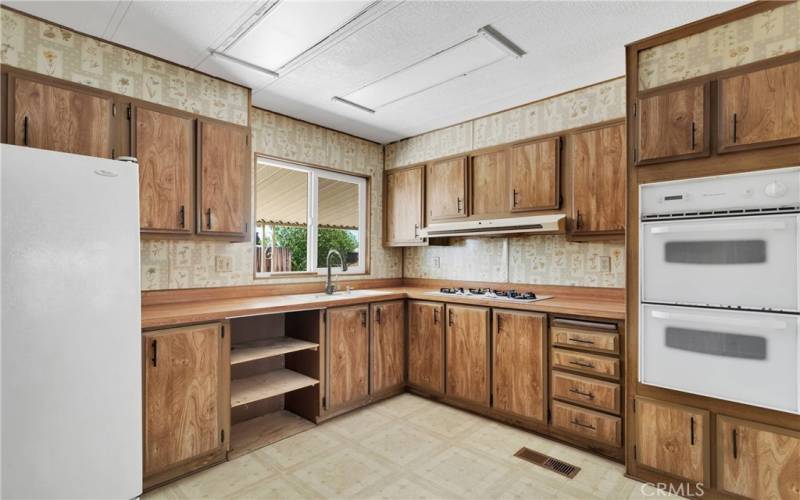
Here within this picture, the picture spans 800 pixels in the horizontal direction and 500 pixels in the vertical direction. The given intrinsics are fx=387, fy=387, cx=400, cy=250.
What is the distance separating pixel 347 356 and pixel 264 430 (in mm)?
805

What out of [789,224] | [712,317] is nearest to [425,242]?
[712,317]

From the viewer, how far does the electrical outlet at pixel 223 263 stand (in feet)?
9.93

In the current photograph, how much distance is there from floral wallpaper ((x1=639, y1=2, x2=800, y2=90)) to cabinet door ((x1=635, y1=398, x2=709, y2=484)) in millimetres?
1826

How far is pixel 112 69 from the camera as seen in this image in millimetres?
2391

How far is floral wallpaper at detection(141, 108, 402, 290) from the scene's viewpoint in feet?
8.98

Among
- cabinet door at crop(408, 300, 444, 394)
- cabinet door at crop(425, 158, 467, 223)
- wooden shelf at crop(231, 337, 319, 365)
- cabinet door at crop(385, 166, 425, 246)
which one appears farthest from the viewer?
cabinet door at crop(385, 166, 425, 246)

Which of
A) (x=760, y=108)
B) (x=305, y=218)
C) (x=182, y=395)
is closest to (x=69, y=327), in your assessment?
(x=182, y=395)

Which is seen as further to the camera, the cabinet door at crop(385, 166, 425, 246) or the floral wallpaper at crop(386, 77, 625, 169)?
the cabinet door at crop(385, 166, 425, 246)

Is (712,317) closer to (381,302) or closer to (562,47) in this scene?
(562,47)

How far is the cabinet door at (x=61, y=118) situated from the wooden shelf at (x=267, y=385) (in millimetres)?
1729

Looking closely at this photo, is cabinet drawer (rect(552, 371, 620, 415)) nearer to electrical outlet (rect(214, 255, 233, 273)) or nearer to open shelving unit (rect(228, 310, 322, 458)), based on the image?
open shelving unit (rect(228, 310, 322, 458))

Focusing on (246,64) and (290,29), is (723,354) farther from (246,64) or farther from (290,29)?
(246,64)

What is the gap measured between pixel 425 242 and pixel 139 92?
260 centimetres

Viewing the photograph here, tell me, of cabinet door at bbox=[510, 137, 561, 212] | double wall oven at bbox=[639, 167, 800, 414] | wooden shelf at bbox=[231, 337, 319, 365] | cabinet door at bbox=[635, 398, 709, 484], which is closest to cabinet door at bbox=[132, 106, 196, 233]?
wooden shelf at bbox=[231, 337, 319, 365]
